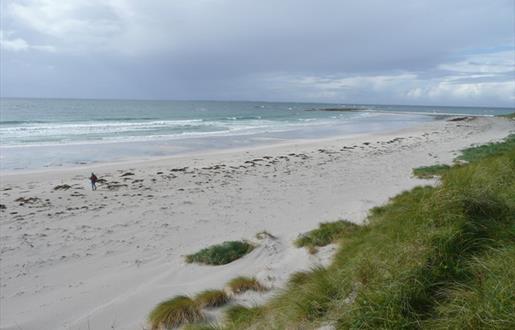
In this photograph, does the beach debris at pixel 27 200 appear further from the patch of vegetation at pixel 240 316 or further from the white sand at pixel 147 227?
the patch of vegetation at pixel 240 316

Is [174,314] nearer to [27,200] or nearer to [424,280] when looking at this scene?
[424,280]

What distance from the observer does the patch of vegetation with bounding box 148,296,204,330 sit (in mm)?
4012

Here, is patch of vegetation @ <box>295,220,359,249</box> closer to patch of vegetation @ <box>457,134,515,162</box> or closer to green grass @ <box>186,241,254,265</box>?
green grass @ <box>186,241,254,265</box>

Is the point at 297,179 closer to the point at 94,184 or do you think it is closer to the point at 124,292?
the point at 94,184

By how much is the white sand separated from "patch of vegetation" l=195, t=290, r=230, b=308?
351 millimetres

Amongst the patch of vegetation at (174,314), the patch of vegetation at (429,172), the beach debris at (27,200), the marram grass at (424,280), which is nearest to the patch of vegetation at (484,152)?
the patch of vegetation at (429,172)

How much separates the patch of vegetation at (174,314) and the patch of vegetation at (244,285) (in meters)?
0.63

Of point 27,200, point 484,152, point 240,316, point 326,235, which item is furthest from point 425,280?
point 484,152

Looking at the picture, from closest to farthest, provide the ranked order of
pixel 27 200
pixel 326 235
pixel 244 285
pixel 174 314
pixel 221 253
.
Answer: pixel 174 314, pixel 244 285, pixel 221 253, pixel 326 235, pixel 27 200

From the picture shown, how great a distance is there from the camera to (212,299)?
4.36 metres

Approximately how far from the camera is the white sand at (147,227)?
16.6 ft

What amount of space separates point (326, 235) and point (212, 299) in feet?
9.00

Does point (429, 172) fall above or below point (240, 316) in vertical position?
above

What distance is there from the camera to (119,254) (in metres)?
6.65
